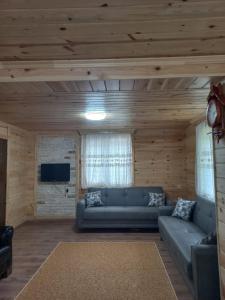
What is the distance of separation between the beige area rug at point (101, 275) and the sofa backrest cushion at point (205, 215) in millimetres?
839

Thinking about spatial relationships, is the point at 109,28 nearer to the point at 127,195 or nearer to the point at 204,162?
the point at 204,162

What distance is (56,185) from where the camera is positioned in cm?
664

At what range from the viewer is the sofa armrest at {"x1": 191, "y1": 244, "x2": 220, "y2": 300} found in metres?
2.41

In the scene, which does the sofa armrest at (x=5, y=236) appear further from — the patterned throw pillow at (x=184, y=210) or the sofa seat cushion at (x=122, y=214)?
the patterned throw pillow at (x=184, y=210)

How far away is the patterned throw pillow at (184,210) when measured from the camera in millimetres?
4555

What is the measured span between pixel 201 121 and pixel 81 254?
338 cm

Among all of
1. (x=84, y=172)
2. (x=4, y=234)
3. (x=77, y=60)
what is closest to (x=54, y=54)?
(x=77, y=60)

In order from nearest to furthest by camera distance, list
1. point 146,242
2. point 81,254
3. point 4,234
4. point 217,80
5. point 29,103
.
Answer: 1. point 217,80
2. point 4,234
3. point 29,103
4. point 81,254
5. point 146,242

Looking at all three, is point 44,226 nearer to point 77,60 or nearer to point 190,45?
point 77,60

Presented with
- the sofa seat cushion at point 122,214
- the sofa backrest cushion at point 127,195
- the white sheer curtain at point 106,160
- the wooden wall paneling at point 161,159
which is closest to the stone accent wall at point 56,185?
the white sheer curtain at point 106,160

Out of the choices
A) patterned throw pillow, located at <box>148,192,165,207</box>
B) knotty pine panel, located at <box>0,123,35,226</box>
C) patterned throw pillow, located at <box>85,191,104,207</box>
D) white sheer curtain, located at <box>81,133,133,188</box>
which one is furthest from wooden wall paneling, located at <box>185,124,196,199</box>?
knotty pine panel, located at <box>0,123,35,226</box>

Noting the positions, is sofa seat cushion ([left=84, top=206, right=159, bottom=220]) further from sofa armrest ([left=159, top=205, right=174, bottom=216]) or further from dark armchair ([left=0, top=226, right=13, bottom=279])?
dark armchair ([left=0, top=226, right=13, bottom=279])

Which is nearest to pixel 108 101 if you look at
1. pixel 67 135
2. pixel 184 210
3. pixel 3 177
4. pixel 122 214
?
pixel 184 210

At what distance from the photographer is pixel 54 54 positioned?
7.00ft
